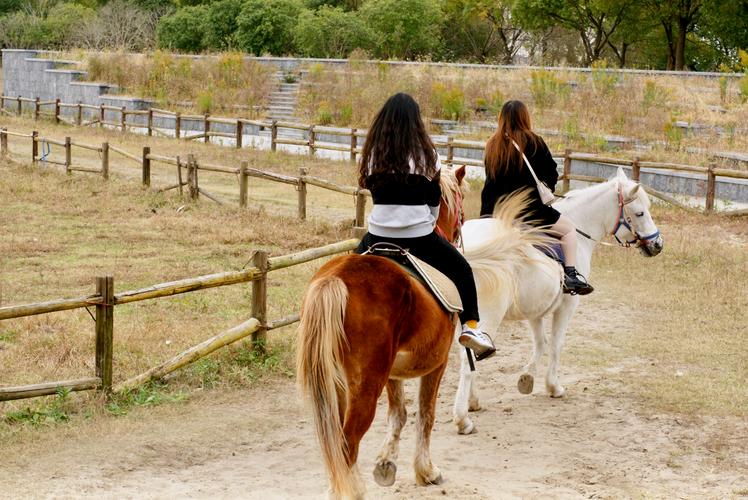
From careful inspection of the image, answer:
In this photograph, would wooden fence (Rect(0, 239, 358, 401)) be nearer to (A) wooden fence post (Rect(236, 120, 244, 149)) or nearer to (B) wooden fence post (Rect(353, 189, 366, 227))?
(B) wooden fence post (Rect(353, 189, 366, 227))

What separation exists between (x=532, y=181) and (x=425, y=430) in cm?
203

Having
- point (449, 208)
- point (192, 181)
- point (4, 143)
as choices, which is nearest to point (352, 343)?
point (449, 208)

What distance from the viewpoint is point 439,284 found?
5027 mm

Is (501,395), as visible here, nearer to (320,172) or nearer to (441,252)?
(441,252)

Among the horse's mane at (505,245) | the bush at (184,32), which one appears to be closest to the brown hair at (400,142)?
the horse's mane at (505,245)

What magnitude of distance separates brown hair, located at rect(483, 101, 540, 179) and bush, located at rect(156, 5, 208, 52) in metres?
35.4

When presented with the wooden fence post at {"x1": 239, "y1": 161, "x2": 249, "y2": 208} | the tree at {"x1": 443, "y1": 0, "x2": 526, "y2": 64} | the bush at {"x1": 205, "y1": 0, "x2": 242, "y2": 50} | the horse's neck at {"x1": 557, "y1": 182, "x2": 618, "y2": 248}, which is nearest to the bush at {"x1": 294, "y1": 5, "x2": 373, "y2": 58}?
the bush at {"x1": 205, "y1": 0, "x2": 242, "y2": 50}

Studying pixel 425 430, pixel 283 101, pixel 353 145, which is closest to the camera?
pixel 425 430

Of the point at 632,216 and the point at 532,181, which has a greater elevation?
the point at 532,181

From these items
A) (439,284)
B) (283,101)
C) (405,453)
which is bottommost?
(405,453)

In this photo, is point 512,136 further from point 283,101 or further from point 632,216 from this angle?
point 283,101

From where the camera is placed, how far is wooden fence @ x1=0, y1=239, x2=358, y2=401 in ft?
19.9

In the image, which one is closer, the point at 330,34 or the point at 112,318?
the point at 112,318

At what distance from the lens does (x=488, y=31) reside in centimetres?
4484
